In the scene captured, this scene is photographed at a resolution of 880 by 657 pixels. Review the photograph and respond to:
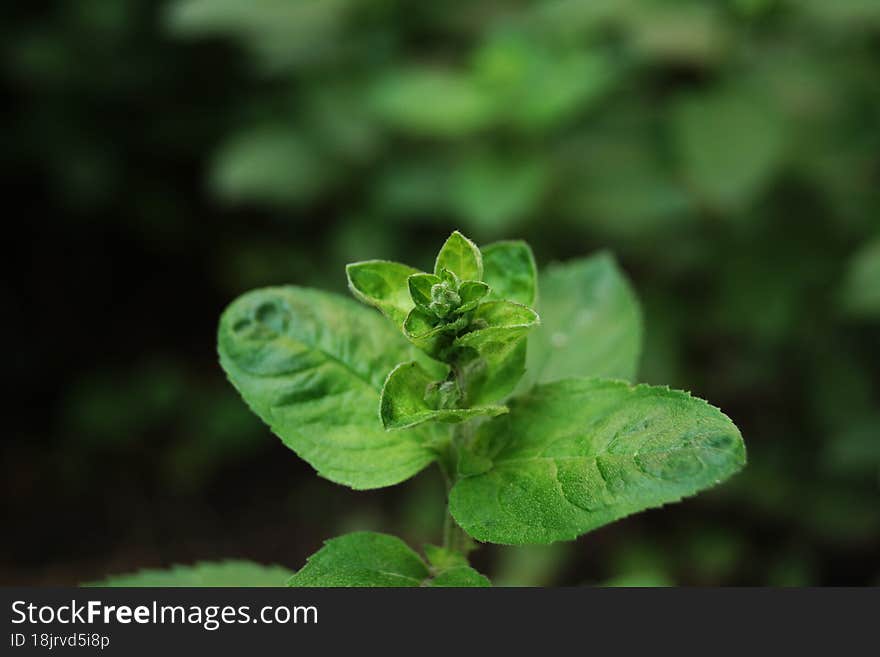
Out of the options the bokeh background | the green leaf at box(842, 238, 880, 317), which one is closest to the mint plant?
the green leaf at box(842, 238, 880, 317)

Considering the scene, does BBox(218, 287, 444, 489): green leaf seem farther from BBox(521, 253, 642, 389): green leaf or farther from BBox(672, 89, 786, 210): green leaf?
BBox(672, 89, 786, 210): green leaf

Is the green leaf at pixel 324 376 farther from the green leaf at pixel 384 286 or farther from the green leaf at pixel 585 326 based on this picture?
the green leaf at pixel 585 326

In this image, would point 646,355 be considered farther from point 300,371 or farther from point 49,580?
point 49,580

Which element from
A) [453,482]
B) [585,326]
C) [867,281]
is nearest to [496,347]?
[453,482]

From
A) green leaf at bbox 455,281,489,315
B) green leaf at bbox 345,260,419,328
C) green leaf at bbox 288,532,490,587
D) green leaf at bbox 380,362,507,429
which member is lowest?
green leaf at bbox 288,532,490,587

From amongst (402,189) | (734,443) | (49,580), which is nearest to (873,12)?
(402,189)

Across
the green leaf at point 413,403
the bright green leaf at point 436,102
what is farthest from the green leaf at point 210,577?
the bright green leaf at point 436,102
